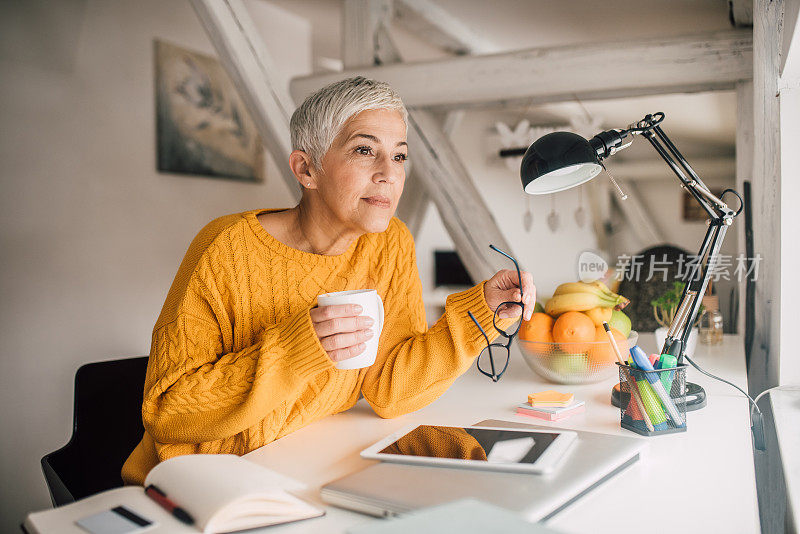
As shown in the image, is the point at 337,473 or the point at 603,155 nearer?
the point at 337,473

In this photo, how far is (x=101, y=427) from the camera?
1572mm

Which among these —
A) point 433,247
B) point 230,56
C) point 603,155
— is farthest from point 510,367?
point 433,247

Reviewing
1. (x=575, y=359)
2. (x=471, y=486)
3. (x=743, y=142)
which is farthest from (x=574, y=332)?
(x=743, y=142)

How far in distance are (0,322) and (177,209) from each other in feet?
2.90

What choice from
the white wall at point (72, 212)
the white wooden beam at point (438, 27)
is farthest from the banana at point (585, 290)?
the white wall at point (72, 212)

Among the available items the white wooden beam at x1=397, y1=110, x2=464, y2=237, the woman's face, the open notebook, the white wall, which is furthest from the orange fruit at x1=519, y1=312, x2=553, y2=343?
the white wall

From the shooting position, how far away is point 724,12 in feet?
8.50

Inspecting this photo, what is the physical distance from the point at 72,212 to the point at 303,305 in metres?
1.65

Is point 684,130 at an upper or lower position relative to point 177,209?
upper

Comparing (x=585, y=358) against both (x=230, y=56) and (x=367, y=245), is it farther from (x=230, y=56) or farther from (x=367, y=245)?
(x=230, y=56)

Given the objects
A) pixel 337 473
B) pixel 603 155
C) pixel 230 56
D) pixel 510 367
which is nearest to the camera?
pixel 337 473

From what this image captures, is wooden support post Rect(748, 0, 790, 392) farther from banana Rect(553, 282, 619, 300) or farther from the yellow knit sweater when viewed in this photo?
the yellow knit sweater

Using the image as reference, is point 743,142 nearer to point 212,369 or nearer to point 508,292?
point 508,292

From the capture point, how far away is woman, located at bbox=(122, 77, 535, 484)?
1079 millimetres
